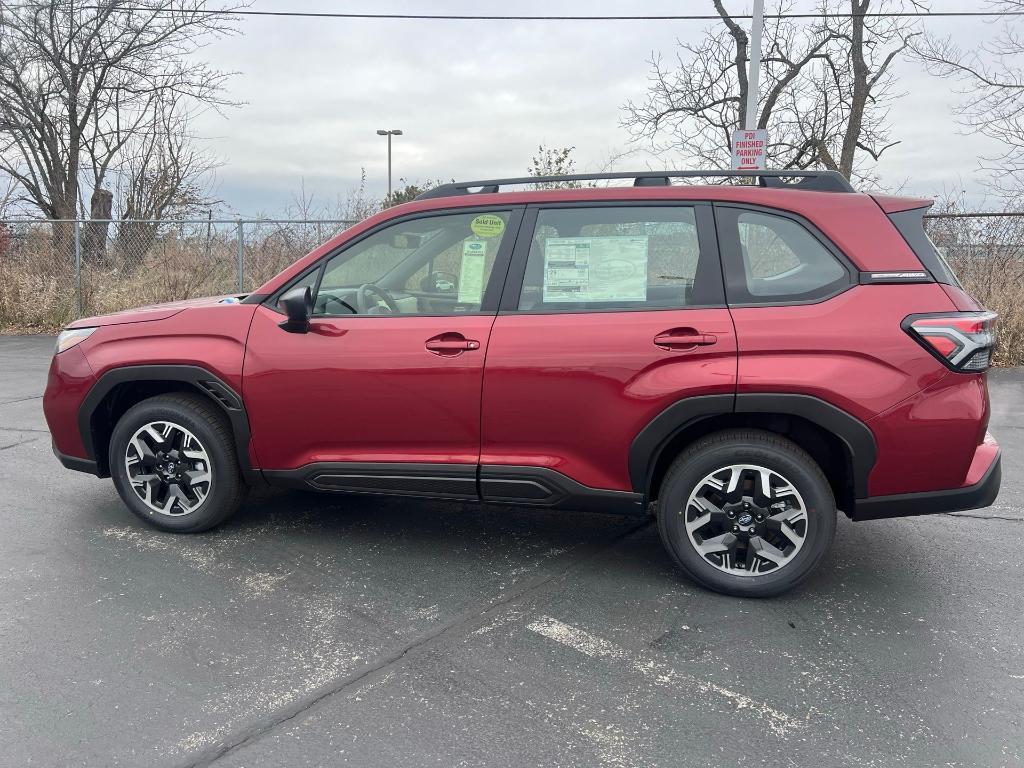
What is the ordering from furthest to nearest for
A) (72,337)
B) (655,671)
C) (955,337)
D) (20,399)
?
(20,399) < (72,337) < (955,337) < (655,671)

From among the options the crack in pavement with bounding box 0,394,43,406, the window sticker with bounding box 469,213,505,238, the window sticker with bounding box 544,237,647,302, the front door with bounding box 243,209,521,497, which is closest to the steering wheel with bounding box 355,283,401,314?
the front door with bounding box 243,209,521,497

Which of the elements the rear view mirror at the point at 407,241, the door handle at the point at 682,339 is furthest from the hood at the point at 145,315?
the door handle at the point at 682,339

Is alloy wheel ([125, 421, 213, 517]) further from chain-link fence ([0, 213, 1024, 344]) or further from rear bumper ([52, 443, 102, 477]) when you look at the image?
chain-link fence ([0, 213, 1024, 344])

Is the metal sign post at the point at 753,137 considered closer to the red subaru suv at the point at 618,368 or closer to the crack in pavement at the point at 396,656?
the red subaru suv at the point at 618,368

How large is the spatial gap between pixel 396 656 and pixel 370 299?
1741mm

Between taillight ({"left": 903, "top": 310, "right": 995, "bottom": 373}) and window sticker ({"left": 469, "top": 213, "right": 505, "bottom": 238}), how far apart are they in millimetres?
1821

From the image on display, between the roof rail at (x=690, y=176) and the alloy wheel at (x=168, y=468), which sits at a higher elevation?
the roof rail at (x=690, y=176)

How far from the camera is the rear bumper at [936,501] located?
3.20 m

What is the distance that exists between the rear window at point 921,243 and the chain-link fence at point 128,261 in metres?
10.3

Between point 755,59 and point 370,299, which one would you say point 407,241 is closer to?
point 370,299

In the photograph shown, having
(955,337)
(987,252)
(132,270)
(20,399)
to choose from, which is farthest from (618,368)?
(132,270)

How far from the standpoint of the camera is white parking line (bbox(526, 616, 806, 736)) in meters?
2.51

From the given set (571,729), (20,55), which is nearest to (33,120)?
(20,55)

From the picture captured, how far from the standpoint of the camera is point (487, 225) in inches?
143
